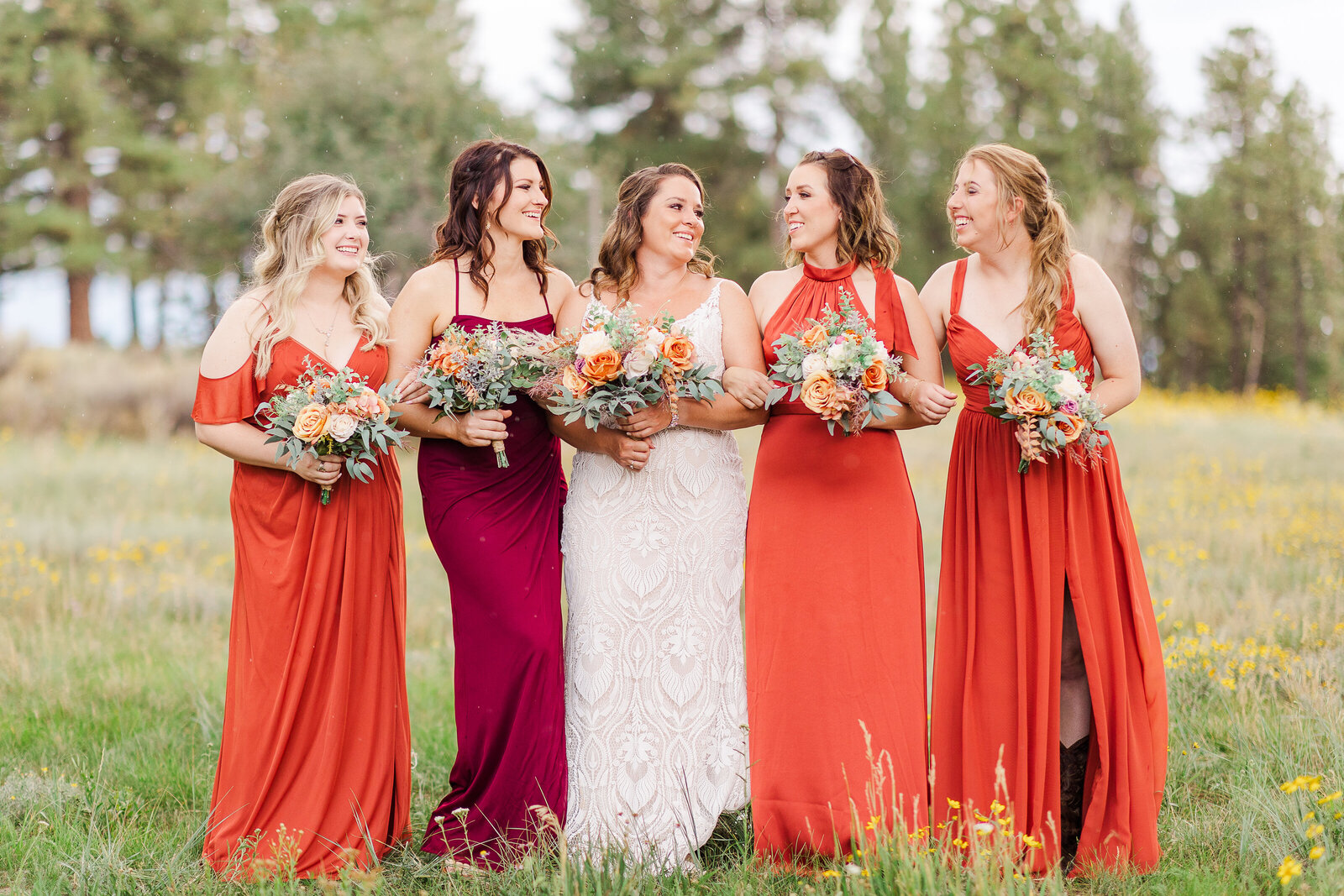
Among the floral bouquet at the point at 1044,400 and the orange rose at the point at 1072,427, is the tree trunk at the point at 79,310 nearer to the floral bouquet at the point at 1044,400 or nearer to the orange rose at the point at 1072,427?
the floral bouquet at the point at 1044,400

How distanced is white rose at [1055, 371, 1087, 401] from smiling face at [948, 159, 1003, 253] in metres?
0.77

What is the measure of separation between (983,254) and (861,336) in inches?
34.4

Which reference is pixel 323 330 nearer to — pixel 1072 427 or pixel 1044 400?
pixel 1044 400

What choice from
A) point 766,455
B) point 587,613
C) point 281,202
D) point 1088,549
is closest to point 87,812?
point 587,613

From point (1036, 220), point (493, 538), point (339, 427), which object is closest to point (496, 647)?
point (493, 538)

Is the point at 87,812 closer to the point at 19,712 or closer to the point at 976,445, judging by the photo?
the point at 19,712

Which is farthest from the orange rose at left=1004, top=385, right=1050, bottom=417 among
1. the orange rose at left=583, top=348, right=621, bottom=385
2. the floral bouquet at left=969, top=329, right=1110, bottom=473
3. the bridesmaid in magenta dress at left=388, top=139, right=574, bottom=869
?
the bridesmaid in magenta dress at left=388, top=139, right=574, bottom=869

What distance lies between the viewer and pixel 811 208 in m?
4.54

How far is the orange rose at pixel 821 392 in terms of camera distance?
3.96 m

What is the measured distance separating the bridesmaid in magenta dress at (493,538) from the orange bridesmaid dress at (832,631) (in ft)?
2.96

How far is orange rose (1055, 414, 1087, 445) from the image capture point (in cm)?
393

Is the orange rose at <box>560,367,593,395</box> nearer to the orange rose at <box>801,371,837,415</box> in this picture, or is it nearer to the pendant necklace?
the orange rose at <box>801,371,837,415</box>

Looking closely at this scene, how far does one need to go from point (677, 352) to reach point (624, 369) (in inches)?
8.5

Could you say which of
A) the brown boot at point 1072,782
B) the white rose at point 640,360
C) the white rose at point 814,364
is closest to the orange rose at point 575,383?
the white rose at point 640,360
